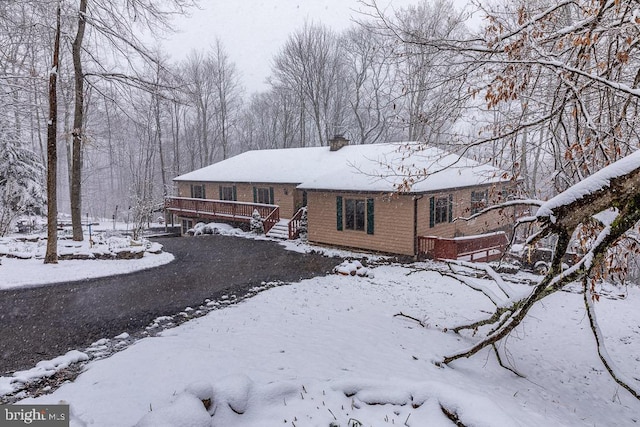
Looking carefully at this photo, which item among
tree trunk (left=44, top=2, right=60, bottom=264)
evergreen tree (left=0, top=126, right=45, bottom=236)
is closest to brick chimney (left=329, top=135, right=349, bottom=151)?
tree trunk (left=44, top=2, right=60, bottom=264)

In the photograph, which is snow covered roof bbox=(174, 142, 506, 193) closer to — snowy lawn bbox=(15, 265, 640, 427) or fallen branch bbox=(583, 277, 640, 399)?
snowy lawn bbox=(15, 265, 640, 427)

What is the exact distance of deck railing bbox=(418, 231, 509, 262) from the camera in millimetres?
14857

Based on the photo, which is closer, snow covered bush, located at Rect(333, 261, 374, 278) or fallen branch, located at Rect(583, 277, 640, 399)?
fallen branch, located at Rect(583, 277, 640, 399)

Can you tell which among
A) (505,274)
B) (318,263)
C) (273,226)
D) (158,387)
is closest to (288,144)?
(273,226)

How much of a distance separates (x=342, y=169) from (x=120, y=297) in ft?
40.8

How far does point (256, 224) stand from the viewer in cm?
2248

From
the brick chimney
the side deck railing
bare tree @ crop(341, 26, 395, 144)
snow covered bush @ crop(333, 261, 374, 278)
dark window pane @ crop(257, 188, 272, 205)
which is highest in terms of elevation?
bare tree @ crop(341, 26, 395, 144)

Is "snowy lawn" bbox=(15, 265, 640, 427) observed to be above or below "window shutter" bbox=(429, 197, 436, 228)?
below

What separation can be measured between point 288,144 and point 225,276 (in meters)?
34.3

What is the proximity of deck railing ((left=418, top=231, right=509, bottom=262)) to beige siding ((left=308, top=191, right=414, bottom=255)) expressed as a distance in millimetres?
666

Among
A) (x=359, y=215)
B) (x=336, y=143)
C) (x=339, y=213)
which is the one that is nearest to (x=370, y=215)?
(x=359, y=215)

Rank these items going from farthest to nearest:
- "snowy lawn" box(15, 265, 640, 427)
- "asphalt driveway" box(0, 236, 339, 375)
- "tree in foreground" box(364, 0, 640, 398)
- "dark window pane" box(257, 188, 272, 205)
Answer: "dark window pane" box(257, 188, 272, 205) → "asphalt driveway" box(0, 236, 339, 375) → "snowy lawn" box(15, 265, 640, 427) → "tree in foreground" box(364, 0, 640, 398)

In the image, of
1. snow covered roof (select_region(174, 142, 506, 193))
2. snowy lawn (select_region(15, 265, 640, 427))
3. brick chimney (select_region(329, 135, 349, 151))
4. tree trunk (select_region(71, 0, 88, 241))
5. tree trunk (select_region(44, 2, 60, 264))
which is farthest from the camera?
brick chimney (select_region(329, 135, 349, 151))

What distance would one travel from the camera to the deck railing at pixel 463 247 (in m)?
14.9
